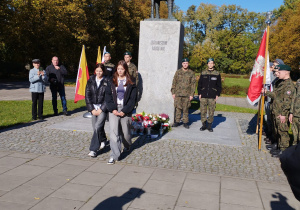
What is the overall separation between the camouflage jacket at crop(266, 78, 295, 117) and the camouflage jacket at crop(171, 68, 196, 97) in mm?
2772

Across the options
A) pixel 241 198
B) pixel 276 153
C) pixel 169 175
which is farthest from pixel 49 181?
pixel 276 153

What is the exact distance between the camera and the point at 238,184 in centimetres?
511

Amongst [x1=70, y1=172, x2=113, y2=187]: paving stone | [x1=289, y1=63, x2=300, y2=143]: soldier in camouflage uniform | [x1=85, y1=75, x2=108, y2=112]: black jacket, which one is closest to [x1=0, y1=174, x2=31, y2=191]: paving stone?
[x1=70, y1=172, x2=113, y2=187]: paving stone

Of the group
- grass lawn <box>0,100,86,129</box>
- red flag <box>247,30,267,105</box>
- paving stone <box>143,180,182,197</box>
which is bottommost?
paving stone <box>143,180,182,197</box>

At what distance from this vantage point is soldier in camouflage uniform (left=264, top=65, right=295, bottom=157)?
6.56m

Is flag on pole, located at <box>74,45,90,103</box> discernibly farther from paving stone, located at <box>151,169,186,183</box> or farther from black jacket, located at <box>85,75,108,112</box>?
paving stone, located at <box>151,169,186,183</box>

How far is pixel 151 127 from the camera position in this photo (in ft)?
27.7

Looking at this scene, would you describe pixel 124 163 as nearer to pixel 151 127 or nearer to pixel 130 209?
pixel 130 209

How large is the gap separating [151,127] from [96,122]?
8.01 feet

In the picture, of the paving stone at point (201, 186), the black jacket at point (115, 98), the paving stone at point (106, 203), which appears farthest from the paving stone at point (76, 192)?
the black jacket at point (115, 98)

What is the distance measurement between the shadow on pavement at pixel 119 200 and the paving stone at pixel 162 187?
0.17 metres

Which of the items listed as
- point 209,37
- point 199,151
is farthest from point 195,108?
point 209,37

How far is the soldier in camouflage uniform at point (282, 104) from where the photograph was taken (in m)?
6.56

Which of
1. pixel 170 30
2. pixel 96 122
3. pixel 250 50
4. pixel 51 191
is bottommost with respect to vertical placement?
pixel 51 191
